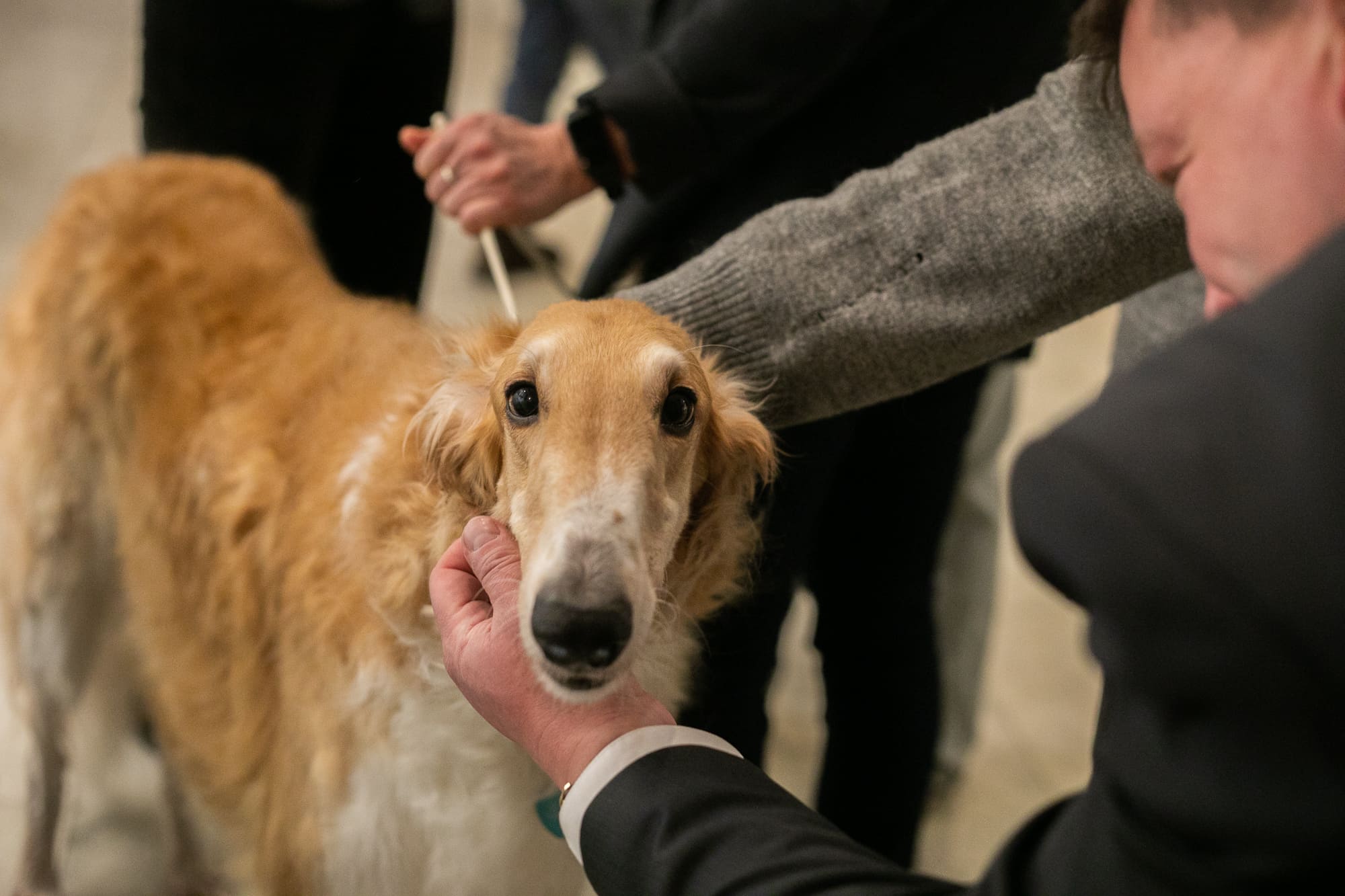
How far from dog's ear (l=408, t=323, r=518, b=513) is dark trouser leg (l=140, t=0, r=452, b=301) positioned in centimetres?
85

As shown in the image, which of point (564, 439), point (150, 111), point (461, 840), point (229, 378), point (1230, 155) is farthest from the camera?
point (150, 111)

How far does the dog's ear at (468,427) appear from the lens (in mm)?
1016

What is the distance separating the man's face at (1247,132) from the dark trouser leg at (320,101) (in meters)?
1.36

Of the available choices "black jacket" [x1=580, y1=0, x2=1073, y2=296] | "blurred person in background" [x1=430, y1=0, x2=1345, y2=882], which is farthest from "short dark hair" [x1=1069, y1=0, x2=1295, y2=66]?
"black jacket" [x1=580, y1=0, x2=1073, y2=296]

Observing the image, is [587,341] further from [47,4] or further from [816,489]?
[47,4]

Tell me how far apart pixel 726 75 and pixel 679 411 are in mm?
468

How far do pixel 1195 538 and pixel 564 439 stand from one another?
0.55 metres

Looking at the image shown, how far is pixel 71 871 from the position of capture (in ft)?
5.72

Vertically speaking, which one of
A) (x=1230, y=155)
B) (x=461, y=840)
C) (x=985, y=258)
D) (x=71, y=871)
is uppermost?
(x=1230, y=155)

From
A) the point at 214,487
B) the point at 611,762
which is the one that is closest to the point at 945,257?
the point at 611,762

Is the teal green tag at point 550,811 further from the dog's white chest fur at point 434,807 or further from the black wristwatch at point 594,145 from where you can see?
the black wristwatch at point 594,145

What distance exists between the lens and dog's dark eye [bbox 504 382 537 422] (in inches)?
36.9

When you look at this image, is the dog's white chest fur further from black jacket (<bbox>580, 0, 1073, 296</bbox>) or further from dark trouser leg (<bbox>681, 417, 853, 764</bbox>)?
black jacket (<bbox>580, 0, 1073, 296</bbox>)

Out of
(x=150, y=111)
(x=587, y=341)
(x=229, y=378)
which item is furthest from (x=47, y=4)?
(x=587, y=341)
